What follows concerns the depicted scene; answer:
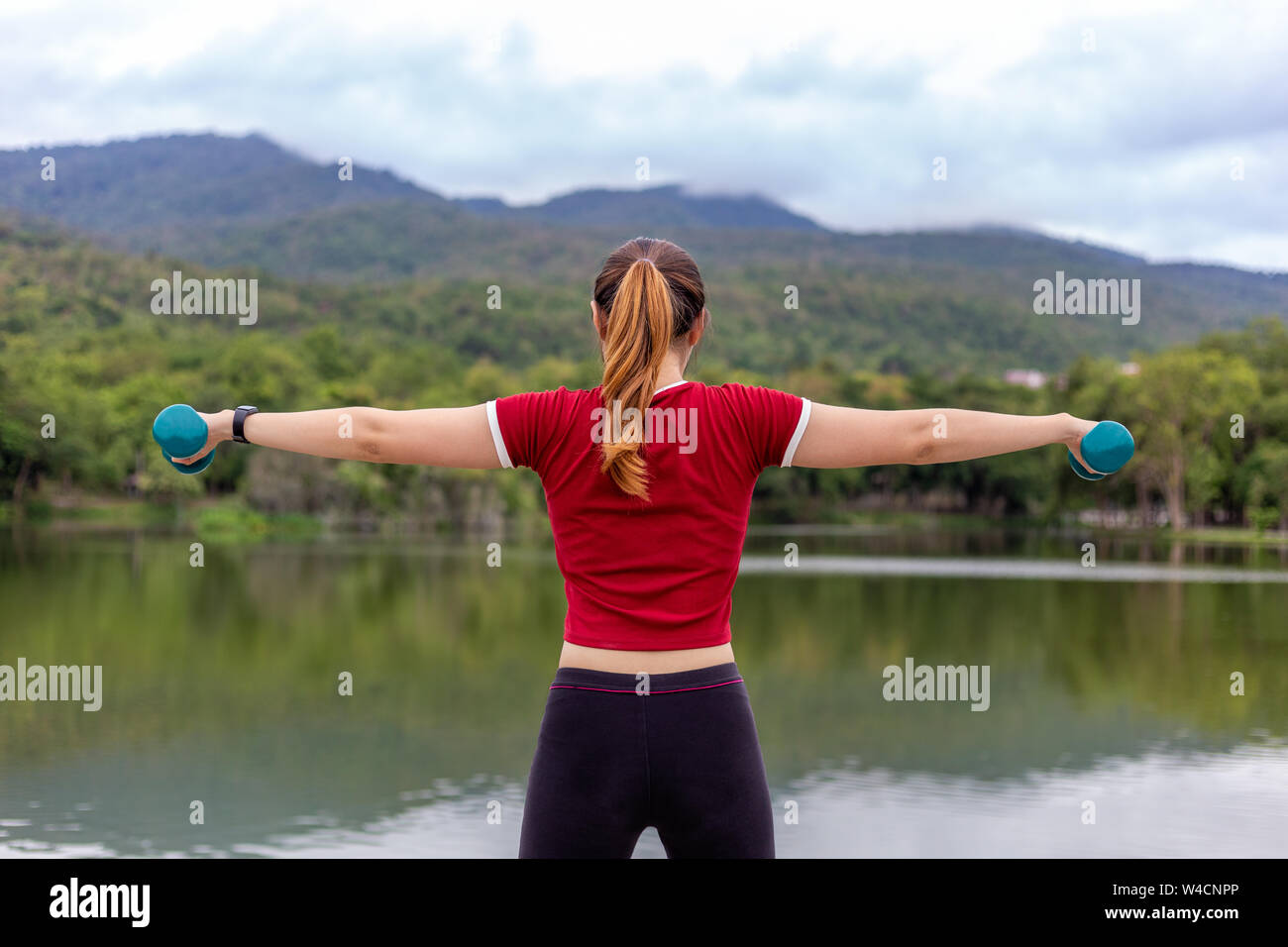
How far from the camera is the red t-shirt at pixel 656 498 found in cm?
198

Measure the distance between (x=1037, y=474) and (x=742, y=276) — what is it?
10036 centimetres

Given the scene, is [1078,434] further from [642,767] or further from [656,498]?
[642,767]

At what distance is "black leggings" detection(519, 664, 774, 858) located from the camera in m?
1.99

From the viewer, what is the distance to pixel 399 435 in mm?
2045

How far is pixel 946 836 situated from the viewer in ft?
25.4

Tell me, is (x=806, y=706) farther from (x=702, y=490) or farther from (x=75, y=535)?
(x=75, y=535)

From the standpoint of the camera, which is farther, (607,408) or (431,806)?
(431,806)

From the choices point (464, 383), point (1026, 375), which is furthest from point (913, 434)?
point (1026, 375)

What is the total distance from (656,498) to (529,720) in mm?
9736

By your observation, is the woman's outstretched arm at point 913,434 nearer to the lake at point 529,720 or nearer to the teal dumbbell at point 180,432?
the lake at point 529,720

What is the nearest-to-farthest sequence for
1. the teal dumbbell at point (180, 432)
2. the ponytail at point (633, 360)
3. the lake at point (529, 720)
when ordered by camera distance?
the ponytail at point (633, 360), the teal dumbbell at point (180, 432), the lake at point (529, 720)

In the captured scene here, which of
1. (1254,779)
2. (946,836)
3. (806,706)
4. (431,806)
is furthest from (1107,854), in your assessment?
(806,706)

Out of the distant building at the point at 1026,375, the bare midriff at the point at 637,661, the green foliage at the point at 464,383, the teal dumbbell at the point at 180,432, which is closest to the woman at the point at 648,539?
the bare midriff at the point at 637,661
